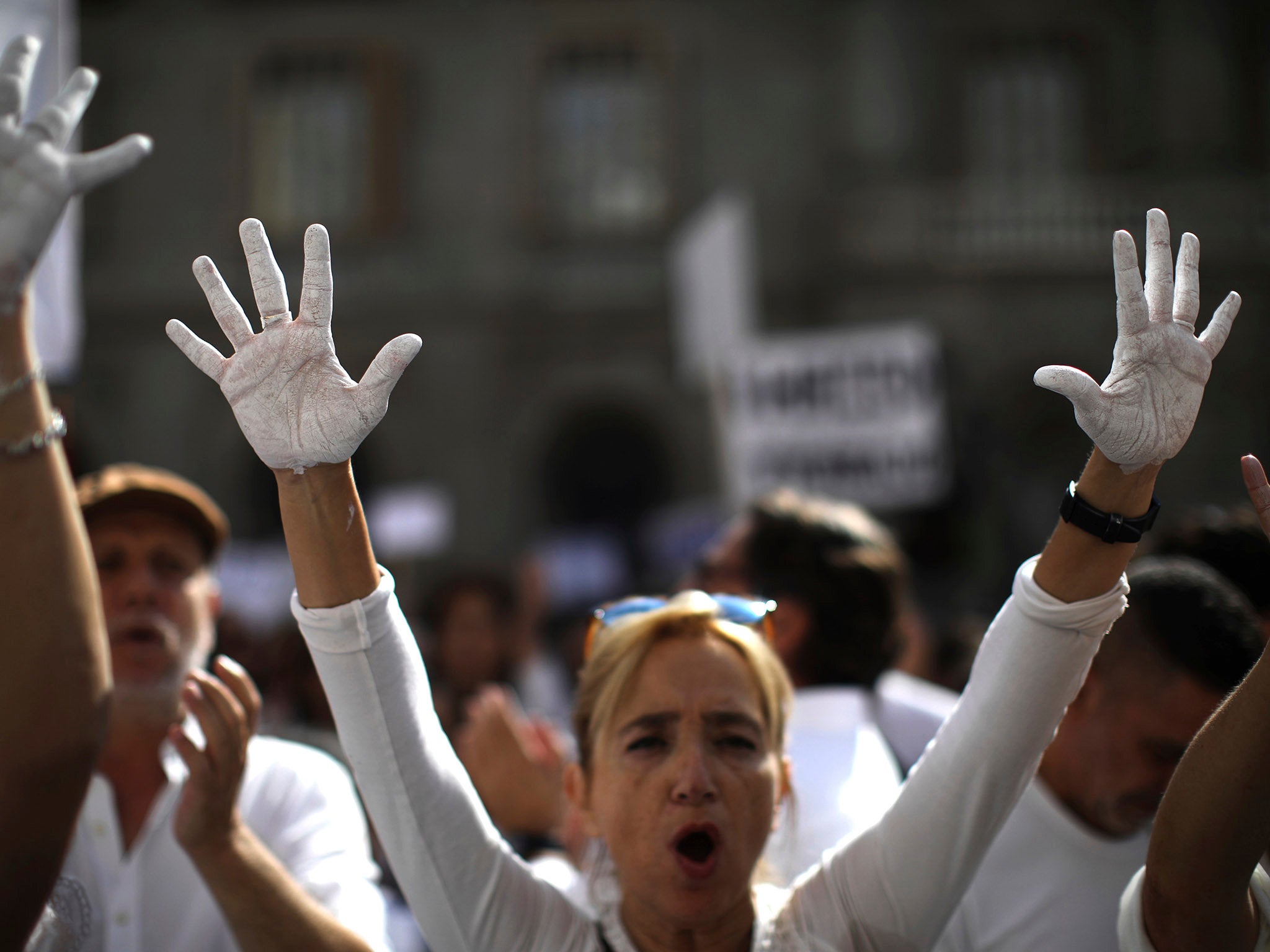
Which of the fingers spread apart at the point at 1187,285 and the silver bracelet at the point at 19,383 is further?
the fingers spread apart at the point at 1187,285

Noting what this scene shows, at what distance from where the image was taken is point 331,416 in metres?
1.35

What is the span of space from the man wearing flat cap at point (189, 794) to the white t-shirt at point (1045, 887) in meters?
0.96

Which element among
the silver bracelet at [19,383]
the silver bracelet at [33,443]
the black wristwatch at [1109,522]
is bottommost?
the black wristwatch at [1109,522]

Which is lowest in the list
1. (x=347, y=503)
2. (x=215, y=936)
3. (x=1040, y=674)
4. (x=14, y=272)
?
(x=215, y=936)

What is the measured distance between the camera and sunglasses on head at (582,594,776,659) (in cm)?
180

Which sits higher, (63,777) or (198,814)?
(63,777)

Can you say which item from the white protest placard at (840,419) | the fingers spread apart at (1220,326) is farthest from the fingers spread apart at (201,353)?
the white protest placard at (840,419)

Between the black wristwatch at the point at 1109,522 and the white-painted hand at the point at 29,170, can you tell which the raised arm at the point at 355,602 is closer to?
the white-painted hand at the point at 29,170

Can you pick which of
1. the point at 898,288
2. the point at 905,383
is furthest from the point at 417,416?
the point at 905,383

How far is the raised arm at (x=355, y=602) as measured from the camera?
136cm

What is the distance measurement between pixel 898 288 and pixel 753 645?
36.5 feet

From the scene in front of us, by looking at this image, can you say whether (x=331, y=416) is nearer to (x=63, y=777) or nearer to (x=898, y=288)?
(x=63, y=777)

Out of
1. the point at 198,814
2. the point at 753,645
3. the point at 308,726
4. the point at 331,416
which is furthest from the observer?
the point at 308,726

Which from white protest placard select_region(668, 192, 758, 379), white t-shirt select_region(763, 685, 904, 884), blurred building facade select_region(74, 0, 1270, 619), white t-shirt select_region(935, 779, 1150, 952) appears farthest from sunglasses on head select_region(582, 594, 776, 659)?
blurred building facade select_region(74, 0, 1270, 619)
